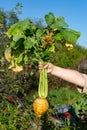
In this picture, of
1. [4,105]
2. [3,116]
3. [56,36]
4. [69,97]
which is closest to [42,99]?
[56,36]

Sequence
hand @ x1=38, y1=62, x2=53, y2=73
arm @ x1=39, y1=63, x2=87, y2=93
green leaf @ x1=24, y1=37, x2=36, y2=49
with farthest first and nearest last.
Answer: arm @ x1=39, y1=63, x2=87, y2=93 → hand @ x1=38, y1=62, x2=53, y2=73 → green leaf @ x1=24, y1=37, x2=36, y2=49

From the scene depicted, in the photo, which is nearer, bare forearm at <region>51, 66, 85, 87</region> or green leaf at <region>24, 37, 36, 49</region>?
green leaf at <region>24, 37, 36, 49</region>

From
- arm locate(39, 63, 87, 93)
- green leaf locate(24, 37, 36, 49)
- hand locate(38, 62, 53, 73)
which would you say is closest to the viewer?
green leaf locate(24, 37, 36, 49)

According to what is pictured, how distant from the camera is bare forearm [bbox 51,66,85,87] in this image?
3746 mm

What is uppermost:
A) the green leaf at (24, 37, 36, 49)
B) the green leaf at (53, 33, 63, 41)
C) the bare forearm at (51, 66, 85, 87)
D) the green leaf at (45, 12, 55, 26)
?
the green leaf at (45, 12, 55, 26)

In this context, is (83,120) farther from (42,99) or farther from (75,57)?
(75,57)

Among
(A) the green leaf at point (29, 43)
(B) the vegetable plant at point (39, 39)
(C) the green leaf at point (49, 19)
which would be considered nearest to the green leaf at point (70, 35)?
(B) the vegetable plant at point (39, 39)

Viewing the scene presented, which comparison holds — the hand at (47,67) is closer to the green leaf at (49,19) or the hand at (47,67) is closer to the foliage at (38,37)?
the foliage at (38,37)

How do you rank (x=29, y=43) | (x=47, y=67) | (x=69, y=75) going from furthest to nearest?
(x=69, y=75), (x=47, y=67), (x=29, y=43)

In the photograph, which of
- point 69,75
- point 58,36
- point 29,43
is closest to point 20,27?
point 29,43

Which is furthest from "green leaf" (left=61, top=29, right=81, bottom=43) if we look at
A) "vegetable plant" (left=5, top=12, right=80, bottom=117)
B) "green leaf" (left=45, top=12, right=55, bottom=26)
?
"green leaf" (left=45, top=12, right=55, bottom=26)

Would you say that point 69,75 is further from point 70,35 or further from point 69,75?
point 70,35

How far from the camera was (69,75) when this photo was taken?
3.84 meters

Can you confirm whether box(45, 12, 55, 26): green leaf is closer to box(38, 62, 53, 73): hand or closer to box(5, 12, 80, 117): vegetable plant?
box(5, 12, 80, 117): vegetable plant
